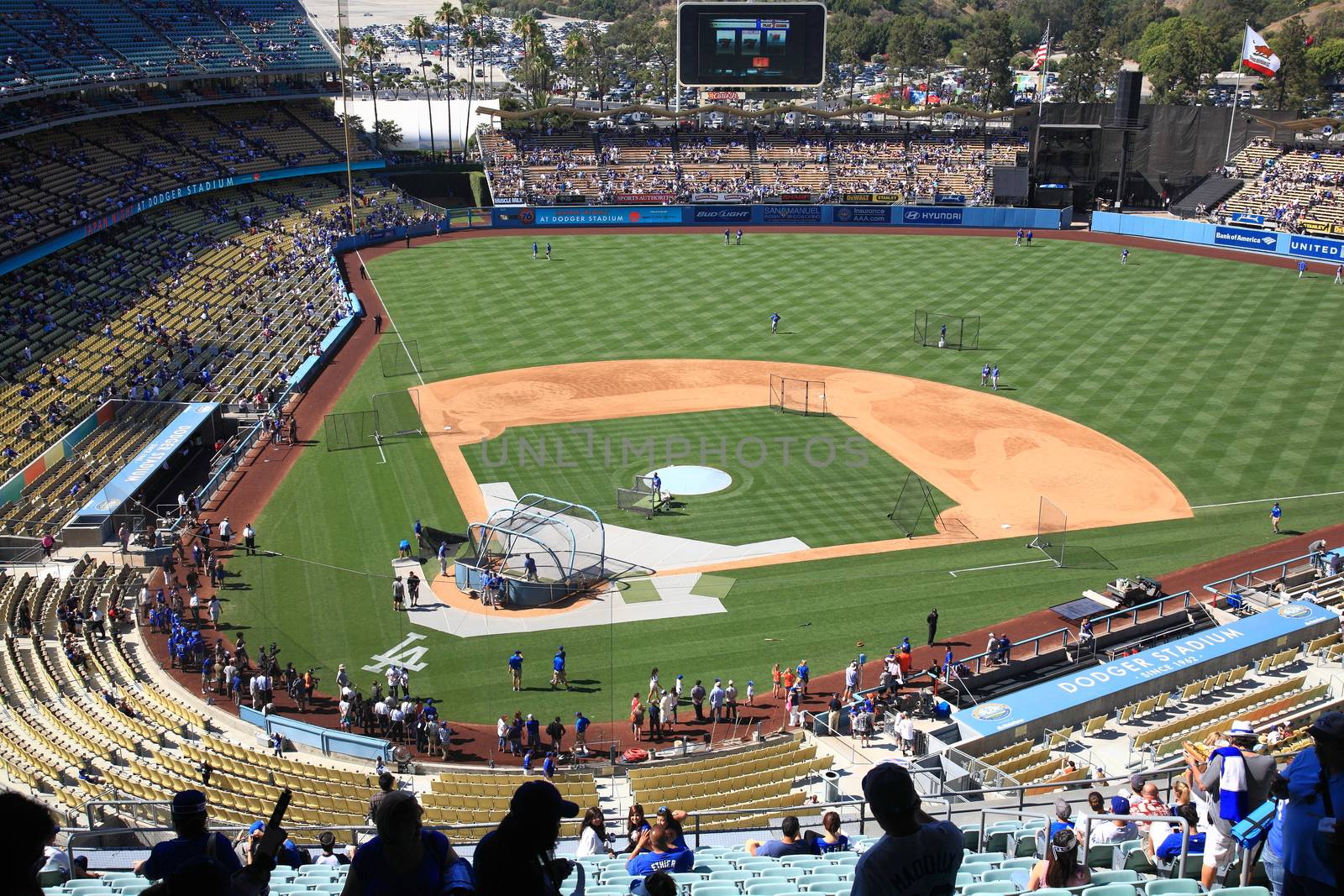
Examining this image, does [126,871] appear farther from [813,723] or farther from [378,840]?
[813,723]

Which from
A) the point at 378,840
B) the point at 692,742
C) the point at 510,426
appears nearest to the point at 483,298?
the point at 510,426

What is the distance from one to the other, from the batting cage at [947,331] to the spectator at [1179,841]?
4484cm

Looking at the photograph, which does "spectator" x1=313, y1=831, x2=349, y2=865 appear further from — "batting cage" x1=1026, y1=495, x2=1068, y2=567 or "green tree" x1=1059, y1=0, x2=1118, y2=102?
"green tree" x1=1059, y1=0, x2=1118, y2=102

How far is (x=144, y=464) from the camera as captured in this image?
3988 cm

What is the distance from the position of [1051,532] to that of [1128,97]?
2389 inches

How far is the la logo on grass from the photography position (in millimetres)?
29388

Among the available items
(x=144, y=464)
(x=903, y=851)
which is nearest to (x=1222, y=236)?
(x=144, y=464)

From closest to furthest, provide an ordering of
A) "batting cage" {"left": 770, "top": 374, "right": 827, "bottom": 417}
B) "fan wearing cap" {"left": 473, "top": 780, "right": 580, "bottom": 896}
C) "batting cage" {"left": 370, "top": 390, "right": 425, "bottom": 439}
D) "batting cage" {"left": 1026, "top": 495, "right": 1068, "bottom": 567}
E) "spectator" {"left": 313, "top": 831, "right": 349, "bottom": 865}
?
"fan wearing cap" {"left": 473, "top": 780, "right": 580, "bottom": 896} → "spectator" {"left": 313, "top": 831, "right": 349, "bottom": 865} → "batting cage" {"left": 1026, "top": 495, "right": 1068, "bottom": 567} → "batting cage" {"left": 370, "top": 390, "right": 425, "bottom": 439} → "batting cage" {"left": 770, "top": 374, "right": 827, "bottom": 417}

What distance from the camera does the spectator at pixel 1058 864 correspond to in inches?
423

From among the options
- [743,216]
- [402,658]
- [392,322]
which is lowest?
[402,658]

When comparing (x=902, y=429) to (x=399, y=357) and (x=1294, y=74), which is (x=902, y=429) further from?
(x=1294, y=74)

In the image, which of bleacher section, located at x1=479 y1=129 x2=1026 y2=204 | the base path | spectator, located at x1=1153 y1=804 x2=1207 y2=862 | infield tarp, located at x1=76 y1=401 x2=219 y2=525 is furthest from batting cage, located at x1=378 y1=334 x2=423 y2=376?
spectator, located at x1=1153 y1=804 x2=1207 y2=862

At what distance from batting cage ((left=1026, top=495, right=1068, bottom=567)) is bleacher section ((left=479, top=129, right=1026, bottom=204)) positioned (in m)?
52.0

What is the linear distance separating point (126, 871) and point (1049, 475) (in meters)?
33.2
